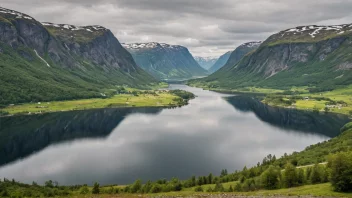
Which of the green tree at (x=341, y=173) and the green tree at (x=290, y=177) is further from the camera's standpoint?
the green tree at (x=290, y=177)

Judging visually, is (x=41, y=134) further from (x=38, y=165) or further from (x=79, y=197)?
(x=79, y=197)

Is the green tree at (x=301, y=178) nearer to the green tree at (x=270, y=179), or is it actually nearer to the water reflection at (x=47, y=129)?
the green tree at (x=270, y=179)

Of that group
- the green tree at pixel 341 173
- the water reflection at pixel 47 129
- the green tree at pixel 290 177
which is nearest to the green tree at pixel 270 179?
the green tree at pixel 290 177

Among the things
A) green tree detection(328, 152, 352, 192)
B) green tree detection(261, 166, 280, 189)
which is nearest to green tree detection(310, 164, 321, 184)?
green tree detection(261, 166, 280, 189)

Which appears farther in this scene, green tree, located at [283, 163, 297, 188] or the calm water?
the calm water

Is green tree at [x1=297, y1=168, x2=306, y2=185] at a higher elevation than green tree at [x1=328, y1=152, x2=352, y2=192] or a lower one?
lower

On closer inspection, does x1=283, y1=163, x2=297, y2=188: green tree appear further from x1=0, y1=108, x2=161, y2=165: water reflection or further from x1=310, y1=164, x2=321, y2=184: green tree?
x1=0, y1=108, x2=161, y2=165: water reflection
